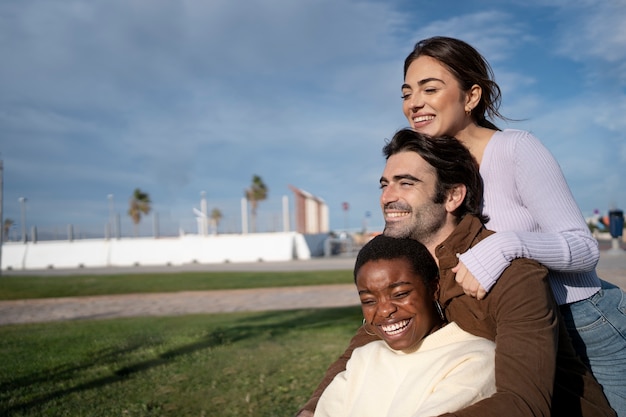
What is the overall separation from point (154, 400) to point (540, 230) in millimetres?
4258

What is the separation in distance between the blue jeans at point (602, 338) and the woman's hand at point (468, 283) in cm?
52

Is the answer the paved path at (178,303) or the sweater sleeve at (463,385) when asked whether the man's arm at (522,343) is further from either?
the paved path at (178,303)

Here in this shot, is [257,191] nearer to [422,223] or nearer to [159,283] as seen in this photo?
[159,283]

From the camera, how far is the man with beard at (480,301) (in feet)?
6.39

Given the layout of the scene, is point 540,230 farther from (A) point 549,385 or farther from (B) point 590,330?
(A) point 549,385

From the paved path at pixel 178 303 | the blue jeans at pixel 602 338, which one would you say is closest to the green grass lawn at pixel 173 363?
the paved path at pixel 178 303

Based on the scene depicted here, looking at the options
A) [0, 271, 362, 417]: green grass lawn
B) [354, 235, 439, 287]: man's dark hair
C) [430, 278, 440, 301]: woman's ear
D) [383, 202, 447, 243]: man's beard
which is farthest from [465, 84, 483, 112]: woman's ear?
[0, 271, 362, 417]: green grass lawn

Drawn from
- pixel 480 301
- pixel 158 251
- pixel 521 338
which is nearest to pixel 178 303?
pixel 480 301

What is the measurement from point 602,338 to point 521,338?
1.98ft

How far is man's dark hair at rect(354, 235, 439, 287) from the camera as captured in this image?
2.35 m

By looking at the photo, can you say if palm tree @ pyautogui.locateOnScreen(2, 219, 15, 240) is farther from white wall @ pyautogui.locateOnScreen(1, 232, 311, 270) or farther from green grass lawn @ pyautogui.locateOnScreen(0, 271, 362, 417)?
green grass lawn @ pyautogui.locateOnScreen(0, 271, 362, 417)

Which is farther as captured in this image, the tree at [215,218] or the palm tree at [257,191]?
the palm tree at [257,191]

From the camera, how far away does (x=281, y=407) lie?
5328 millimetres

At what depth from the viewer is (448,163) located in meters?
2.48
